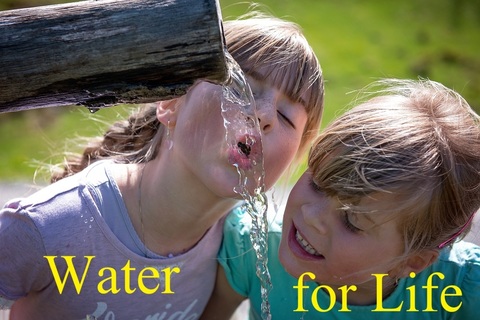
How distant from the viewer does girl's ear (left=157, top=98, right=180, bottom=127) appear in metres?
2.74

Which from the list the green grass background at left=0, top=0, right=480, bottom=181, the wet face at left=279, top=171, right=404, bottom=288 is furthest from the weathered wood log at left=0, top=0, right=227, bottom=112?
the green grass background at left=0, top=0, right=480, bottom=181

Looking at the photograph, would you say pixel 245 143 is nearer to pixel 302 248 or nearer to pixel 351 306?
pixel 302 248

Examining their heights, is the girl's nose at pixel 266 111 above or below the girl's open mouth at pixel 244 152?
above

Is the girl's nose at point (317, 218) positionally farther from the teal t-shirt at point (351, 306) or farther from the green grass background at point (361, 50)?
the green grass background at point (361, 50)

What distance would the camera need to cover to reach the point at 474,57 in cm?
744

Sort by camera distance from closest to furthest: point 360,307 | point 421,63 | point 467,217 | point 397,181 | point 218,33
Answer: point 218,33
point 397,181
point 467,217
point 360,307
point 421,63

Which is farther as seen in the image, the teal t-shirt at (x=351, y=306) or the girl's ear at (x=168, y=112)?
the teal t-shirt at (x=351, y=306)

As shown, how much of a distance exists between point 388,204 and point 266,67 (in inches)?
25.1

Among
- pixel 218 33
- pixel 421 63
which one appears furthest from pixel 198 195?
pixel 421 63

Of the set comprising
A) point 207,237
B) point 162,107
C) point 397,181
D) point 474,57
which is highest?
point 162,107

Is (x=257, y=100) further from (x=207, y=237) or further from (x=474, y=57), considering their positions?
(x=474, y=57)

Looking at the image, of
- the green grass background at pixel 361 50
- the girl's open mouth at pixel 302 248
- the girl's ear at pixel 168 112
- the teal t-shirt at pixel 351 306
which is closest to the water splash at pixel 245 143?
the girl's open mouth at pixel 302 248

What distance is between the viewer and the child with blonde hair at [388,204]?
2.53 metres

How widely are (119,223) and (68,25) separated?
3.33 ft
